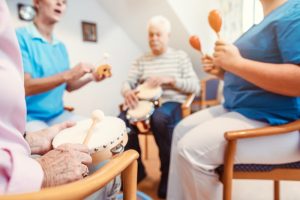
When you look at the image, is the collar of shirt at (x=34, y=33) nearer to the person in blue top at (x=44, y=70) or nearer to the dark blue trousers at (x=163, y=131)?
the person in blue top at (x=44, y=70)

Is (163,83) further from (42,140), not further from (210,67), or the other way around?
(42,140)

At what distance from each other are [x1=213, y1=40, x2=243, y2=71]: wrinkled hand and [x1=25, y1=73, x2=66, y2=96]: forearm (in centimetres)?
77

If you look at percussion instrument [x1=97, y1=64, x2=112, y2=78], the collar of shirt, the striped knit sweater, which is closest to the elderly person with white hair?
the striped knit sweater

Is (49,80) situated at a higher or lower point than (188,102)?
higher

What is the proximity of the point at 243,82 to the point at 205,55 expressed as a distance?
11.8 inches

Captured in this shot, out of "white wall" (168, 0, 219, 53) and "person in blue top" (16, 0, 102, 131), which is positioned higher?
"white wall" (168, 0, 219, 53)

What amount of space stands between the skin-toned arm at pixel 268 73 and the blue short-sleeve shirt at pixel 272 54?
37 mm

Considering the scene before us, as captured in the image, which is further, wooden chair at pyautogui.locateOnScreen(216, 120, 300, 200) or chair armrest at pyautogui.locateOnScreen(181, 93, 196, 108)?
chair armrest at pyautogui.locateOnScreen(181, 93, 196, 108)

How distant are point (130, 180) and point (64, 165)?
0.14m

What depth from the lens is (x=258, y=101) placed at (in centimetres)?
88

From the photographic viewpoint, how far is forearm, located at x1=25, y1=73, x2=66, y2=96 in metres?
1.25

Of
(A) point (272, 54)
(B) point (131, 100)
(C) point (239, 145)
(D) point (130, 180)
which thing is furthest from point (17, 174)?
(B) point (131, 100)

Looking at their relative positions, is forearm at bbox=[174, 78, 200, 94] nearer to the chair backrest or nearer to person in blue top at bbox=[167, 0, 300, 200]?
person in blue top at bbox=[167, 0, 300, 200]

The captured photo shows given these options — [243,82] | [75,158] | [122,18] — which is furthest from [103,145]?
[122,18]
